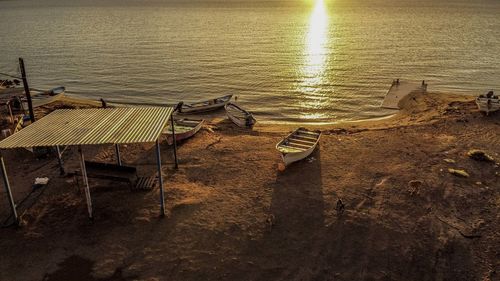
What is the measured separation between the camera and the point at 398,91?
115 feet

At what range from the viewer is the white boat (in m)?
17.8

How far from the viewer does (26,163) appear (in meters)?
18.9

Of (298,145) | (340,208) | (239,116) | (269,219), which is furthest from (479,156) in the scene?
(239,116)

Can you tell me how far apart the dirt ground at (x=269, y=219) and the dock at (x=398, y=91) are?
11.9 metres

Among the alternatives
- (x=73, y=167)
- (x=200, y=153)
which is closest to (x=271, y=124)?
(x=200, y=153)

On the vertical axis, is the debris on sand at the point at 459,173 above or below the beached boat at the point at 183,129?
below

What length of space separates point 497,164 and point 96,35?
71.3m

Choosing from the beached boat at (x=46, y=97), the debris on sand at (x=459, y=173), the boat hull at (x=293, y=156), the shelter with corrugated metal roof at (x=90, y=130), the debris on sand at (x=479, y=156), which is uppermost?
the shelter with corrugated metal roof at (x=90, y=130)

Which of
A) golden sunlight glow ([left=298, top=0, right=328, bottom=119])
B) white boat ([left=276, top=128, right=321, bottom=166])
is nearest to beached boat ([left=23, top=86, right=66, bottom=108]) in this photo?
golden sunlight glow ([left=298, top=0, right=328, bottom=119])

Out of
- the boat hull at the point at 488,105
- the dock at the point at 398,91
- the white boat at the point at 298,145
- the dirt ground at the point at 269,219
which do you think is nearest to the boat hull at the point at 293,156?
the white boat at the point at 298,145

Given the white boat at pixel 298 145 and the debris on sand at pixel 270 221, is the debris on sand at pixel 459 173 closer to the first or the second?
the white boat at pixel 298 145

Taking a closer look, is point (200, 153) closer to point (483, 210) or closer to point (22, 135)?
point (22, 135)

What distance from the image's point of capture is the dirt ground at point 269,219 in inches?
459

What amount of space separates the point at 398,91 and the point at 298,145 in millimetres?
19716
